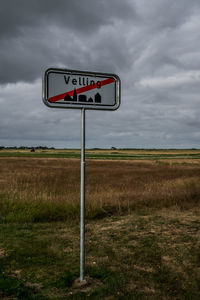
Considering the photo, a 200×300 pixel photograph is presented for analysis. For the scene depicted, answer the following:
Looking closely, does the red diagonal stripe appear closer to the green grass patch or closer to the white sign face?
the white sign face

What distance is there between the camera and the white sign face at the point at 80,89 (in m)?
3.65

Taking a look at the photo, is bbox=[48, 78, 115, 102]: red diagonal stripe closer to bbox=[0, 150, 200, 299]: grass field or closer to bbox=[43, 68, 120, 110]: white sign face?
bbox=[43, 68, 120, 110]: white sign face

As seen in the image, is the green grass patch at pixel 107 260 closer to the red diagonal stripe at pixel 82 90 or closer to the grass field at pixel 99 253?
the grass field at pixel 99 253

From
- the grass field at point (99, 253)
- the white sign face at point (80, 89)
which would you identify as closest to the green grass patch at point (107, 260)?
the grass field at point (99, 253)

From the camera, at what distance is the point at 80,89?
149 inches

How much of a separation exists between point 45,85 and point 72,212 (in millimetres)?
5732

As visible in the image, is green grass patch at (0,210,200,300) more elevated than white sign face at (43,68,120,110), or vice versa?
white sign face at (43,68,120,110)

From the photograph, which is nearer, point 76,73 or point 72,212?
point 76,73

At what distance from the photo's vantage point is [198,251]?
5055mm

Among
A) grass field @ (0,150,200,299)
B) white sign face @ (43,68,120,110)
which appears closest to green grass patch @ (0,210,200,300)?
grass field @ (0,150,200,299)

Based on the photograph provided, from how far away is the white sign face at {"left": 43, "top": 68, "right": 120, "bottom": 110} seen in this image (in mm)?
3650

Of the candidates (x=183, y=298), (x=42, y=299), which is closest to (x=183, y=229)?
(x=183, y=298)

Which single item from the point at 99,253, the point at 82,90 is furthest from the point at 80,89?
the point at 99,253

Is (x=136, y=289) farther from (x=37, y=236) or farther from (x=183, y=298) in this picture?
(x=37, y=236)
